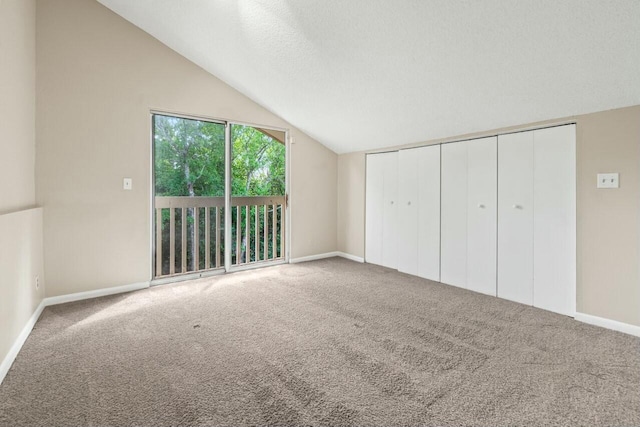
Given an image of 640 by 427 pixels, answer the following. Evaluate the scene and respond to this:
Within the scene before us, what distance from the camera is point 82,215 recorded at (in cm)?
305

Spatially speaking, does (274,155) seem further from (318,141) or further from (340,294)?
(340,294)

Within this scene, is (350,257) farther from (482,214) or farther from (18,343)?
(18,343)

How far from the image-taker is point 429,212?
151 inches

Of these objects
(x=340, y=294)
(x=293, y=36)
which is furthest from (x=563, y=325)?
(x=293, y=36)

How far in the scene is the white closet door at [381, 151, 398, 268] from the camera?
429cm

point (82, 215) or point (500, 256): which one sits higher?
point (82, 215)

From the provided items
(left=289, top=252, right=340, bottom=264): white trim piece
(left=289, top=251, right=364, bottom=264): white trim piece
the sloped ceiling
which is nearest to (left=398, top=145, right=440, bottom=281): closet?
the sloped ceiling

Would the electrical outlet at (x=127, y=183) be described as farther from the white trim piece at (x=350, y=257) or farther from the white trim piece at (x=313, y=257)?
the white trim piece at (x=350, y=257)

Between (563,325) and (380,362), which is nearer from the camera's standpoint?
(380,362)

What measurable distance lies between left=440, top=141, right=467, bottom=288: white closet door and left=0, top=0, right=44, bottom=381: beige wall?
3848 millimetres

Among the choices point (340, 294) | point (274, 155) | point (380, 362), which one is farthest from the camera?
point (274, 155)

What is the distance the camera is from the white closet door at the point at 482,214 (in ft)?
A: 10.6

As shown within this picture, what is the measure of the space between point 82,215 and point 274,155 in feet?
8.08

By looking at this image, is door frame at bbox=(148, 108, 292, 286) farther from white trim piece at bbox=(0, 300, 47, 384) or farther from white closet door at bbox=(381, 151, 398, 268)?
white closet door at bbox=(381, 151, 398, 268)
